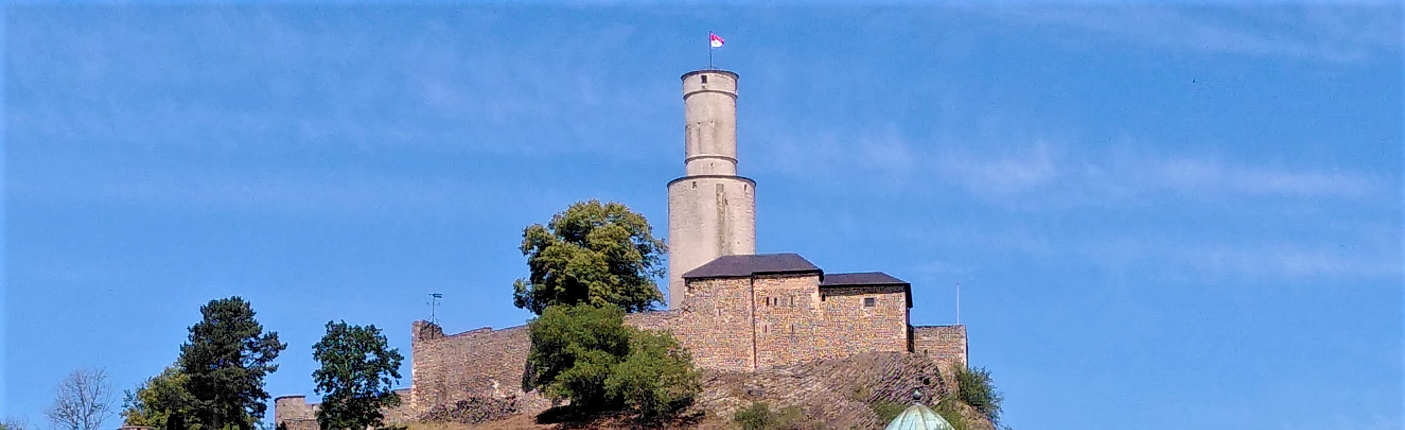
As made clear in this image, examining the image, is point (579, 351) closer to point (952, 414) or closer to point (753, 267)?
point (753, 267)

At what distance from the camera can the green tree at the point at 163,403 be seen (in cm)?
6938

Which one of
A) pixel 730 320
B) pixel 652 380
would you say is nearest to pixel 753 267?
pixel 730 320

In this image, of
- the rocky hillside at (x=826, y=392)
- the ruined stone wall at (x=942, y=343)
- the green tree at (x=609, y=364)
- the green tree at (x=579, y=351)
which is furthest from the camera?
the ruined stone wall at (x=942, y=343)

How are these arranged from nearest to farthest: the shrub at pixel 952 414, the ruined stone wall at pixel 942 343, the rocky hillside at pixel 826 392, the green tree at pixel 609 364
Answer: the shrub at pixel 952 414
the rocky hillside at pixel 826 392
the green tree at pixel 609 364
the ruined stone wall at pixel 942 343

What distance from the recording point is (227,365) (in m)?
69.9

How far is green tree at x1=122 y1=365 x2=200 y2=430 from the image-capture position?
69.4 m

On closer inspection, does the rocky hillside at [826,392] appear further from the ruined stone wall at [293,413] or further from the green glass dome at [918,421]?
the green glass dome at [918,421]

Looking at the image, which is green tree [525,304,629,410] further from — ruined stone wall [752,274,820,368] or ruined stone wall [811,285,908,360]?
ruined stone wall [811,285,908,360]

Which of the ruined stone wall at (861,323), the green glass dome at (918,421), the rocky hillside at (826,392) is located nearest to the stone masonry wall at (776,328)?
the ruined stone wall at (861,323)

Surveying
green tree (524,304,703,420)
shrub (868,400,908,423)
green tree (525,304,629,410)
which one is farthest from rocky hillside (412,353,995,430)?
green tree (525,304,629,410)

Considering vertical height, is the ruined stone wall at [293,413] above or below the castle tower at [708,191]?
below

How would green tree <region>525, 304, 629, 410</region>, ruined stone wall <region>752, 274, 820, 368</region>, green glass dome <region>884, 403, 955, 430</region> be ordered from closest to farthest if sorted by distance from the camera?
1. green glass dome <region>884, 403, 955, 430</region>
2. green tree <region>525, 304, 629, 410</region>
3. ruined stone wall <region>752, 274, 820, 368</region>

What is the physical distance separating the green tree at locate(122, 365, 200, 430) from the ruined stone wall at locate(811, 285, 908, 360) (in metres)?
17.7

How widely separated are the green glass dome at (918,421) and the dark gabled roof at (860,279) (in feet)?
66.8
